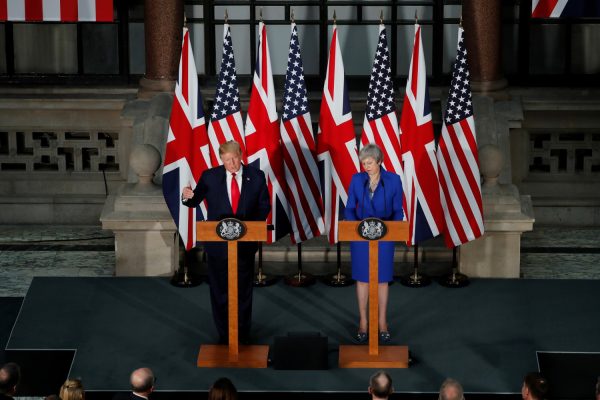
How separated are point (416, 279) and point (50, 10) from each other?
18.4 feet

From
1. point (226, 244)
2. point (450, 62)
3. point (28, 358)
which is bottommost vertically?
point (28, 358)

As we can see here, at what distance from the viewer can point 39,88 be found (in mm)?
19062

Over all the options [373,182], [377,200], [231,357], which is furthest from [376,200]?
[231,357]

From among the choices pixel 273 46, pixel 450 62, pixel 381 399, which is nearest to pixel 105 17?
pixel 273 46

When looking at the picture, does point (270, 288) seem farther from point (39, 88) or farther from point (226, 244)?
point (39, 88)

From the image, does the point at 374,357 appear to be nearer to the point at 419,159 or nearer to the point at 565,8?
the point at 419,159

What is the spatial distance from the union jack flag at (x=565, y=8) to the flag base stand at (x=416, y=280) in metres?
3.58

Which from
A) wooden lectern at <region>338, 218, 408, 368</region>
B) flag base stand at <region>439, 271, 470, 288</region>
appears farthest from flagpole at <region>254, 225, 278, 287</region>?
wooden lectern at <region>338, 218, 408, 368</region>

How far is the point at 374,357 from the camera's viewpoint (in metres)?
13.5

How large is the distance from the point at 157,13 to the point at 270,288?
13.8ft

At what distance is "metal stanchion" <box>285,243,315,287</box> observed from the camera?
51.1 feet

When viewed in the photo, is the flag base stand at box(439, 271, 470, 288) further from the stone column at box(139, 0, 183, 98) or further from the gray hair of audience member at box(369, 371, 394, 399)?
the gray hair of audience member at box(369, 371, 394, 399)

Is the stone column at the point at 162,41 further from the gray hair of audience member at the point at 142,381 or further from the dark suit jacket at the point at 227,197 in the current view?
the gray hair of audience member at the point at 142,381

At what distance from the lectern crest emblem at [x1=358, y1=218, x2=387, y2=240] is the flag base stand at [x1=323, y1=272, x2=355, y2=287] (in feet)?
8.58
